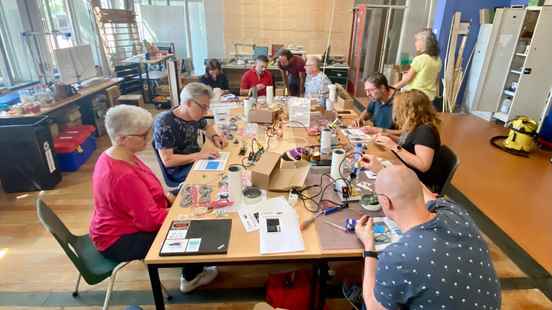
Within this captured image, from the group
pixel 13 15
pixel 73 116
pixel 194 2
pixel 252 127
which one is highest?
pixel 194 2

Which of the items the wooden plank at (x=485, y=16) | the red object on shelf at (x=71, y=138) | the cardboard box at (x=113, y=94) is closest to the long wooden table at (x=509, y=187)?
the wooden plank at (x=485, y=16)

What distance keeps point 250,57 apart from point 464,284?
19.4 ft

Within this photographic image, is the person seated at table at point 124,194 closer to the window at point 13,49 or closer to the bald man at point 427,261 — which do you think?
the bald man at point 427,261

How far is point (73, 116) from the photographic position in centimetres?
406

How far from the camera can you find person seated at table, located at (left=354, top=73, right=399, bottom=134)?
2.69 meters

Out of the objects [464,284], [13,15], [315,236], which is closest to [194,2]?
[13,15]

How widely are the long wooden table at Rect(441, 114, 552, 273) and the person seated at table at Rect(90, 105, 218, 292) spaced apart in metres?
2.48

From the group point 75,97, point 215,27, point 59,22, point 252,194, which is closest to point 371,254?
point 252,194

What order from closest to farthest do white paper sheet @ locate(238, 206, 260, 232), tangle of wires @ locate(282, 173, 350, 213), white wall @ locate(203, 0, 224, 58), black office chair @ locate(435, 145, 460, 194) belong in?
white paper sheet @ locate(238, 206, 260, 232) → tangle of wires @ locate(282, 173, 350, 213) → black office chair @ locate(435, 145, 460, 194) → white wall @ locate(203, 0, 224, 58)

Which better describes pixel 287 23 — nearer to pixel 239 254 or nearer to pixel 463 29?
pixel 463 29

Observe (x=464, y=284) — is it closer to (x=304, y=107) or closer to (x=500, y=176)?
(x=304, y=107)

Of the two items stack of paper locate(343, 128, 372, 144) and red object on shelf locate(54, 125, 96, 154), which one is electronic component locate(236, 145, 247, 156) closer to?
stack of paper locate(343, 128, 372, 144)

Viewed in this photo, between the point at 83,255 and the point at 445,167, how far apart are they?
2.19 meters

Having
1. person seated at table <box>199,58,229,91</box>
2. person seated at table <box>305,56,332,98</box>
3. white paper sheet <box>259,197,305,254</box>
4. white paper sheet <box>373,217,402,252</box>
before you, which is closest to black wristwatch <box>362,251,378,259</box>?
white paper sheet <box>373,217,402,252</box>
